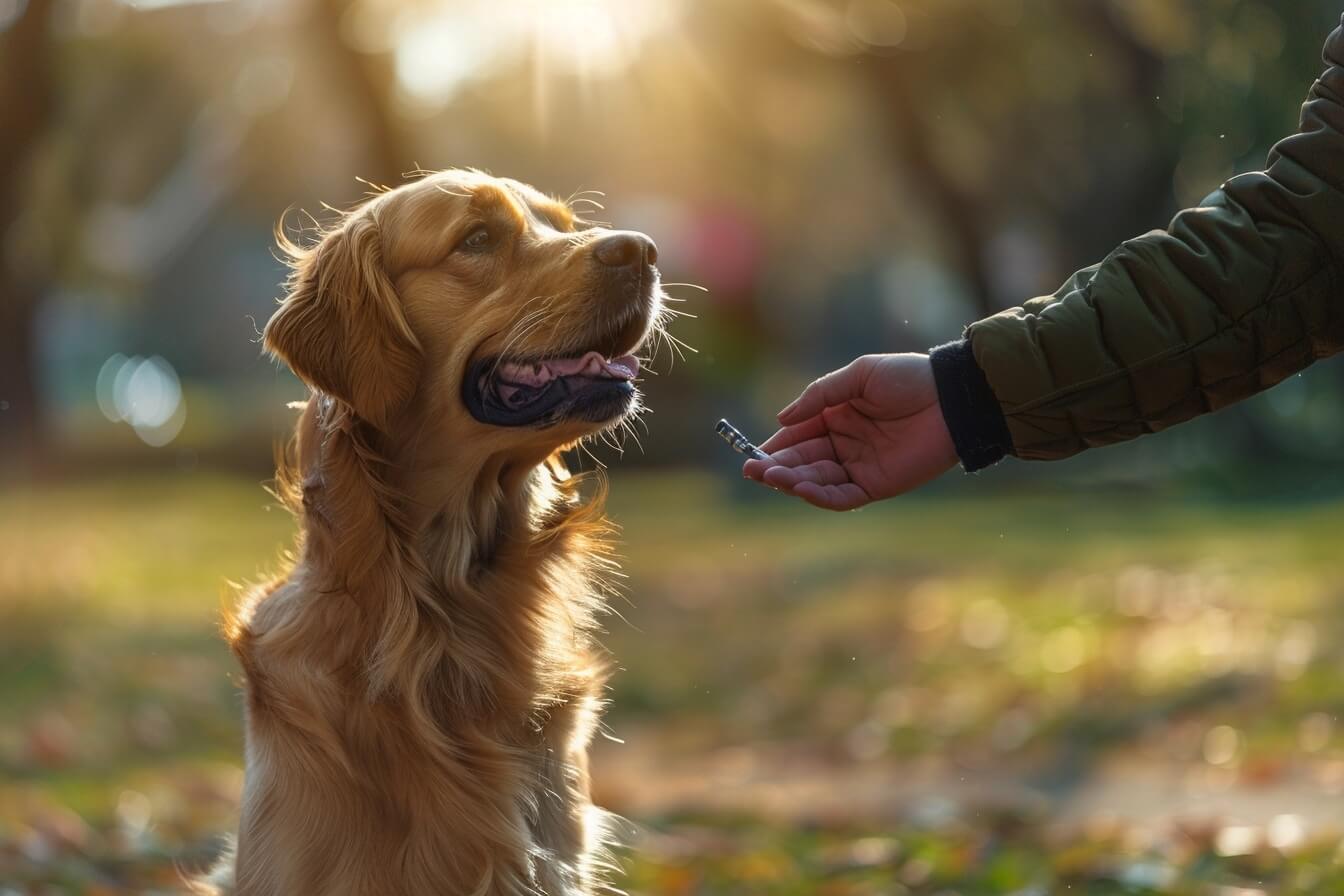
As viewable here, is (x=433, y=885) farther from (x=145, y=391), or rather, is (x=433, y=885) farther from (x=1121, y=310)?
(x=145, y=391)

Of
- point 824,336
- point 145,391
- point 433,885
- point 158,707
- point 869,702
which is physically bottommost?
point 433,885

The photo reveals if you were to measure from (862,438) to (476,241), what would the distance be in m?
1.15

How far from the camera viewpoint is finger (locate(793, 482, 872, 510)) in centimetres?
345

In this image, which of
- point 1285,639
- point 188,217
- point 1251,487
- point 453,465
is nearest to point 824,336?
point 188,217

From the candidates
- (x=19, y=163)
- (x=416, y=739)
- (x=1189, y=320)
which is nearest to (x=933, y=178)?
(x=19, y=163)

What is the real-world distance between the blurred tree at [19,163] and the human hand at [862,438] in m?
14.7

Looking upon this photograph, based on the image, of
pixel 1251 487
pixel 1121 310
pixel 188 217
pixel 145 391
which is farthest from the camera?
pixel 188 217

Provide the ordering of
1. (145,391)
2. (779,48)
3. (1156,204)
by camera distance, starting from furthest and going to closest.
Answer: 1. (145,391)
2. (779,48)
3. (1156,204)

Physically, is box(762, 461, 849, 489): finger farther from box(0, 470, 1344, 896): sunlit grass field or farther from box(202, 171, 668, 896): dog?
box(0, 470, 1344, 896): sunlit grass field

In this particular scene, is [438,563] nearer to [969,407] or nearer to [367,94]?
[969,407]

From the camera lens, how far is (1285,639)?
958 centimetres

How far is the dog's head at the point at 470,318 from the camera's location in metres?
3.72

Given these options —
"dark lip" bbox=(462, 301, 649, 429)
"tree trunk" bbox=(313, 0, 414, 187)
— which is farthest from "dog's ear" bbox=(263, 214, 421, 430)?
"tree trunk" bbox=(313, 0, 414, 187)

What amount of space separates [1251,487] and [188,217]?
1181 inches
